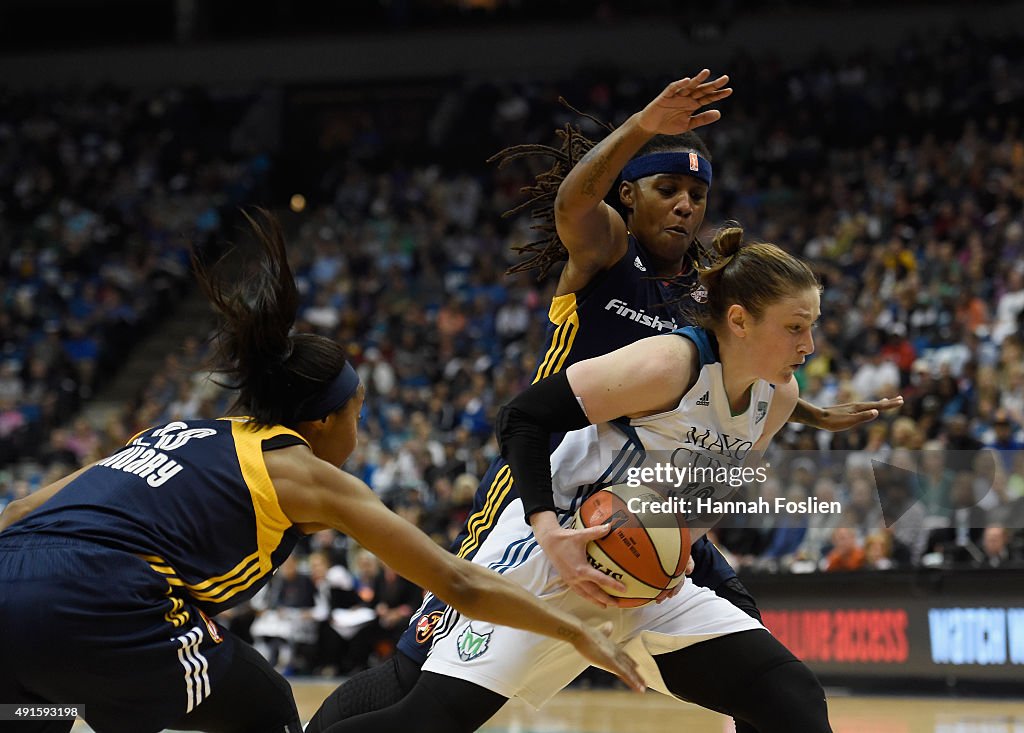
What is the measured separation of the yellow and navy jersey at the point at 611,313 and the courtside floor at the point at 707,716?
11.2 feet

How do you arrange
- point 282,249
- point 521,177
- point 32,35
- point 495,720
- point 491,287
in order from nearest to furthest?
point 282,249 < point 495,720 < point 491,287 < point 521,177 < point 32,35

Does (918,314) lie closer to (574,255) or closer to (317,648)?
(317,648)

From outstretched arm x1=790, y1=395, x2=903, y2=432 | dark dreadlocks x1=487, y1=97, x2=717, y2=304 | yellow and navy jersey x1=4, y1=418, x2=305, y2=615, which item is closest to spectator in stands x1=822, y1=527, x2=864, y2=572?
Answer: outstretched arm x1=790, y1=395, x2=903, y2=432

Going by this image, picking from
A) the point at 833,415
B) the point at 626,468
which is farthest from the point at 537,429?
the point at 833,415

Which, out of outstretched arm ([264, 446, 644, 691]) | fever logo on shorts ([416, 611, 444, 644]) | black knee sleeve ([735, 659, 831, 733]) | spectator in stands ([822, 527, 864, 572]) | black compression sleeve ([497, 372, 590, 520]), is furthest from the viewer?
spectator in stands ([822, 527, 864, 572])

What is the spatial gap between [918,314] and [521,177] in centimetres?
721

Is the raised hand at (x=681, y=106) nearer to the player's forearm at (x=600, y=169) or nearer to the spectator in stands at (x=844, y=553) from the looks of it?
the player's forearm at (x=600, y=169)

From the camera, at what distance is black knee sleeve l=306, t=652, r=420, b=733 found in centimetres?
347

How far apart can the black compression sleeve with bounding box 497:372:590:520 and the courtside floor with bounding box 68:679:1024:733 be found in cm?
368

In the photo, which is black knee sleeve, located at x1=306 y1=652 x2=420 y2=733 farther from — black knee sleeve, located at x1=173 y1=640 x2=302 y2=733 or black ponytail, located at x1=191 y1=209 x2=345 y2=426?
black ponytail, located at x1=191 y1=209 x2=345 y2=426

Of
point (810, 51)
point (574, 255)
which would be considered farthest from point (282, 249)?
point (810, 51)

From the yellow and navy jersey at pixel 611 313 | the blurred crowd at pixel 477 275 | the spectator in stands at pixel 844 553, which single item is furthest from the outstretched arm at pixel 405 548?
the spectator in stands at pixel 844 553

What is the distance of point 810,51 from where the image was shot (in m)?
18.3

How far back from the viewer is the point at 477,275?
16281 mm
